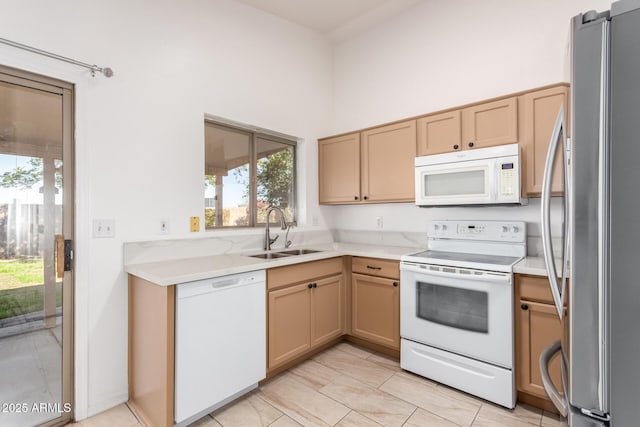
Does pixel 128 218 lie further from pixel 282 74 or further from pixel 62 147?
pixel 282 74

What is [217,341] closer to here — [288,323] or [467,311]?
[288,323]

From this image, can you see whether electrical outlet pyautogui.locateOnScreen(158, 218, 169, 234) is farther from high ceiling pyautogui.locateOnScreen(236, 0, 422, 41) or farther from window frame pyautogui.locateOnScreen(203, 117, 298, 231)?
high ceiling pyautogui.locateOnScreen(236, 0, 422, 41)

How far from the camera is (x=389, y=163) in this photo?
9.45 feet

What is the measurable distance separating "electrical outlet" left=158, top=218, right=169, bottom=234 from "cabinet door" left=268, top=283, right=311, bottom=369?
898mm

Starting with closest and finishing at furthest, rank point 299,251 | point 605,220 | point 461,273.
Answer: point 605,220 → point 461,273 → point 299,251

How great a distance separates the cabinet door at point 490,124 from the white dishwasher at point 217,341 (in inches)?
74.7

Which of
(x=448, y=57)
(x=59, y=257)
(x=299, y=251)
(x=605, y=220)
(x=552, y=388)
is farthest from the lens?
(x=299, y=251)

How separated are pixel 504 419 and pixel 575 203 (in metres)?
1.68

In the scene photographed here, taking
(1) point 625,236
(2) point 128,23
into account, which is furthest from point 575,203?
(2) point 128,23

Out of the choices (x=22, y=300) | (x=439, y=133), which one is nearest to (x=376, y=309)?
(x=439, y=133)

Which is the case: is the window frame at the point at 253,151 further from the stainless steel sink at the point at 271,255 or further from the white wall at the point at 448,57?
the white wall at the point at 448,57

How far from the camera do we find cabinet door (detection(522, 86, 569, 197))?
6.74 feet

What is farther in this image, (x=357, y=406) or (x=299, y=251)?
(x=299, y=251)

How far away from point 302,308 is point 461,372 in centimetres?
120
